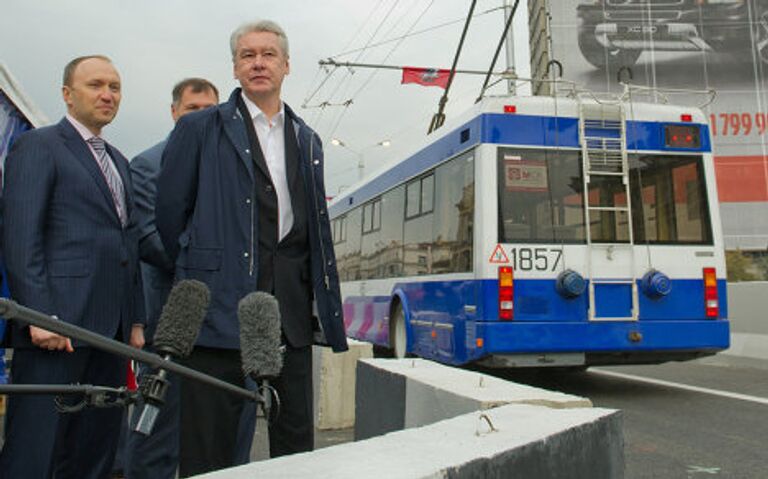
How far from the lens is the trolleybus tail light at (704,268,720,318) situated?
772 centimetres

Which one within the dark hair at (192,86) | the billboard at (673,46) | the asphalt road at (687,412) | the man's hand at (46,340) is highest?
the billboard at (673,46)

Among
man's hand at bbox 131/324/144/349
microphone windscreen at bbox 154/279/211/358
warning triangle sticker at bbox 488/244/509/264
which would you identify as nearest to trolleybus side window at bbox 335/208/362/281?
warning triangle sticker at bbox 488/244/509/264

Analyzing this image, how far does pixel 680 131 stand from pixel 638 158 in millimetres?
608

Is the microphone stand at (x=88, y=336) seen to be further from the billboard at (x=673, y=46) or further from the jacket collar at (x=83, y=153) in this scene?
the billboard at (x=673, y=46)

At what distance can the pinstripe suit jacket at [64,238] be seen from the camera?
275 centimetres

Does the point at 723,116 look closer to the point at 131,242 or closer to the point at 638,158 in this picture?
the point at 638,158

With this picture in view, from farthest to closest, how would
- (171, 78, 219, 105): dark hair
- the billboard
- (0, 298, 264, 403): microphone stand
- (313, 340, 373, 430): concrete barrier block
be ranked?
the billboard → (313, 340, 373, 430): concrete barrier block → (171, 78, 219, 105): dark hair → (0, 298, 264, 403): microphone stand

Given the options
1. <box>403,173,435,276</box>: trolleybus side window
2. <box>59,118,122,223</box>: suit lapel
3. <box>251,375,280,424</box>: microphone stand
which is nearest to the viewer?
<box>251,375,280,424</box>: microphone stand

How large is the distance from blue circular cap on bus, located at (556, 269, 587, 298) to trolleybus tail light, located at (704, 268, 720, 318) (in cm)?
137

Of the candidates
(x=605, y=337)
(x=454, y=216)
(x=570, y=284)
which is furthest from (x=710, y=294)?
(x=454, y=216)

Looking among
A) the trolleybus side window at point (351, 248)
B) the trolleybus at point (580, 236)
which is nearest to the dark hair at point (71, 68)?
the trolleybus at point (580, 236)

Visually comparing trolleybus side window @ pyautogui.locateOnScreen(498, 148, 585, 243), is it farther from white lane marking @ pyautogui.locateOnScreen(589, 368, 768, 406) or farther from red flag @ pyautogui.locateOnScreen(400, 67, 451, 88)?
red flag @ pyautogui.locateOnScreen(400, 67, 451, 88)

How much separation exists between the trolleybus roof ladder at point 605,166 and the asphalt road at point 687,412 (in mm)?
1052

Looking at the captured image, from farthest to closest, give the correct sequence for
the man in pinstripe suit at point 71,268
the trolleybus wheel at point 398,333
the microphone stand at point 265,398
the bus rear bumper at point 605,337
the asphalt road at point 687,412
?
the trolleybus wheel at point 398,333 < the bus rear bumper at point 605,337 < the asphalt road at point 687,412 < the man in pinstripe suit at point 71,268 < the microphone stand at point 265,398
